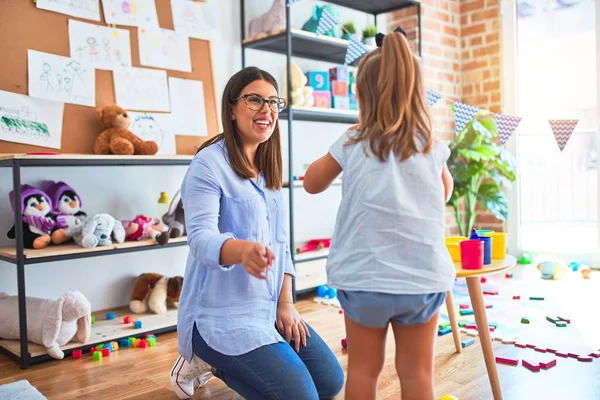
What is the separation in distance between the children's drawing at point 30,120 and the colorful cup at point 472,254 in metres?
1.93

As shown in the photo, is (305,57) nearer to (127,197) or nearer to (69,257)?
(127,197)

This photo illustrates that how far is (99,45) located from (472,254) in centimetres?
210

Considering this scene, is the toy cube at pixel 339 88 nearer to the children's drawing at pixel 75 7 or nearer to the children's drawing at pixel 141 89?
the children's drawing at pixel 141 89

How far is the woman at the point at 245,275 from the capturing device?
5.24 feet

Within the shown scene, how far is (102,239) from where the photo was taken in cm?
265

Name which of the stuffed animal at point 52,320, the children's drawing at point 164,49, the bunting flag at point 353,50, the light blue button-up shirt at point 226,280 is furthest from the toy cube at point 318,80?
the light blue button-up shirt at point 226,280

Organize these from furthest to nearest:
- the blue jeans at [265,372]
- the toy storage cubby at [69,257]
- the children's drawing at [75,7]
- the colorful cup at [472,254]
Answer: the children's drawing at [75,7] < the toy storage cubby at [69,257] < the colorful cup at [472,254] < the blue jeans at [265,372]

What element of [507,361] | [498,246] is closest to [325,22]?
[498,246]

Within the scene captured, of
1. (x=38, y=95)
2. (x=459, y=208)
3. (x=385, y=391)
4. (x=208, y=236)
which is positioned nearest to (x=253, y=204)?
(x=208, y=236)

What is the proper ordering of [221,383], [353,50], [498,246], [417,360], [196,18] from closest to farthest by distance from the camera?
[417,360], [498,246], [221,383], [196,18], [353,50]

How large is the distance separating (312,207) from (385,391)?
2.11 m

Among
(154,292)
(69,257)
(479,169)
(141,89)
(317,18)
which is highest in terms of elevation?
(317,18)

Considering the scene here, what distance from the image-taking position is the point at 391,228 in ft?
4.18

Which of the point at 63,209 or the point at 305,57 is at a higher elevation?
the point at 305,57
